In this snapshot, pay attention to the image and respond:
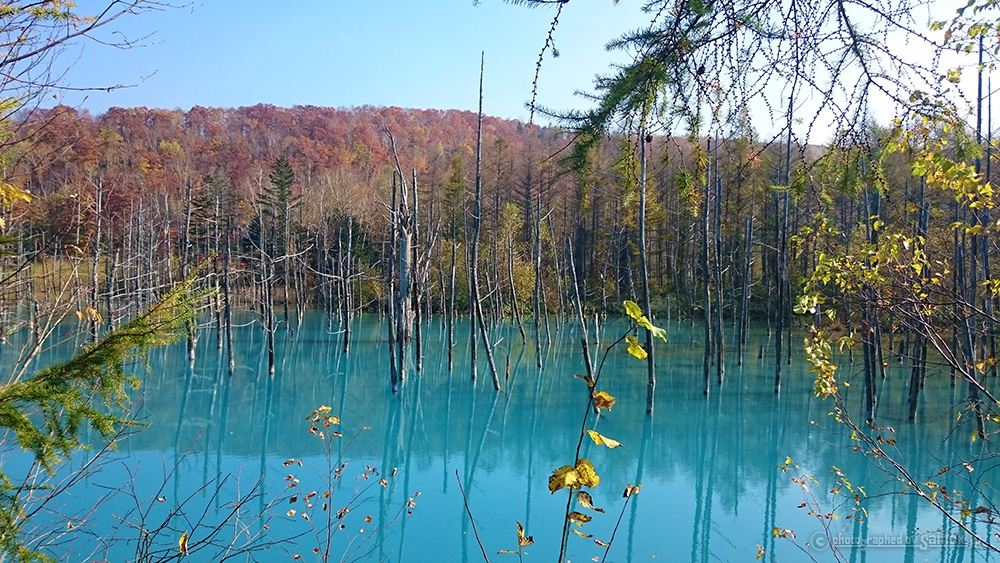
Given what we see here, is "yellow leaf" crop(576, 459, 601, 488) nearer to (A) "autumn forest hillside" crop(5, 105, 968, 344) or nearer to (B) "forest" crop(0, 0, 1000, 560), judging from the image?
(B) "forest" crop(0, 0, 1000, 560)

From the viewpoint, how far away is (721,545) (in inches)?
211

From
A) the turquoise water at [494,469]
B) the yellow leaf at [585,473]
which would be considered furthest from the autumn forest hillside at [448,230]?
the yellow leaf at [585,473]

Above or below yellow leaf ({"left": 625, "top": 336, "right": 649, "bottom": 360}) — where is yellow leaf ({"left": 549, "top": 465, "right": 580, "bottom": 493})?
below

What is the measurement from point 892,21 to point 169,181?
113 feet

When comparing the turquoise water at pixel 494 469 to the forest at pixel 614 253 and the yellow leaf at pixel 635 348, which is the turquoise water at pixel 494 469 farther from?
the yellow leaf at pixel 635 348

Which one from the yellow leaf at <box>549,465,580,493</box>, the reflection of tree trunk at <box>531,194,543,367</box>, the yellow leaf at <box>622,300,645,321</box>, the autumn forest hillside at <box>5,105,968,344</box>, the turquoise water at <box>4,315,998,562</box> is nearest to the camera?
the yellow leaf at <box>622,300,645,321</box>

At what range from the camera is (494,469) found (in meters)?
7.55

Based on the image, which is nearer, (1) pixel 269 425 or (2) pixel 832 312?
(2) pixel 832 312

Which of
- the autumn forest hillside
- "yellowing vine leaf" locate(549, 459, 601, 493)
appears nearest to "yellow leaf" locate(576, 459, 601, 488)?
"yellowing vine leaf" locate(549, 459, 601, 493)

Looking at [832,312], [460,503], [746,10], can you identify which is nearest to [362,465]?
[460,503]

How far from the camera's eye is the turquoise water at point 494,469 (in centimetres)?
511

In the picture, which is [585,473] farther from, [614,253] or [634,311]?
[614,253]

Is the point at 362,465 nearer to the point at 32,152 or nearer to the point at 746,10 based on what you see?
the point at 32,152

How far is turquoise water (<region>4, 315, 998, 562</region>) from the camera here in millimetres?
5105
